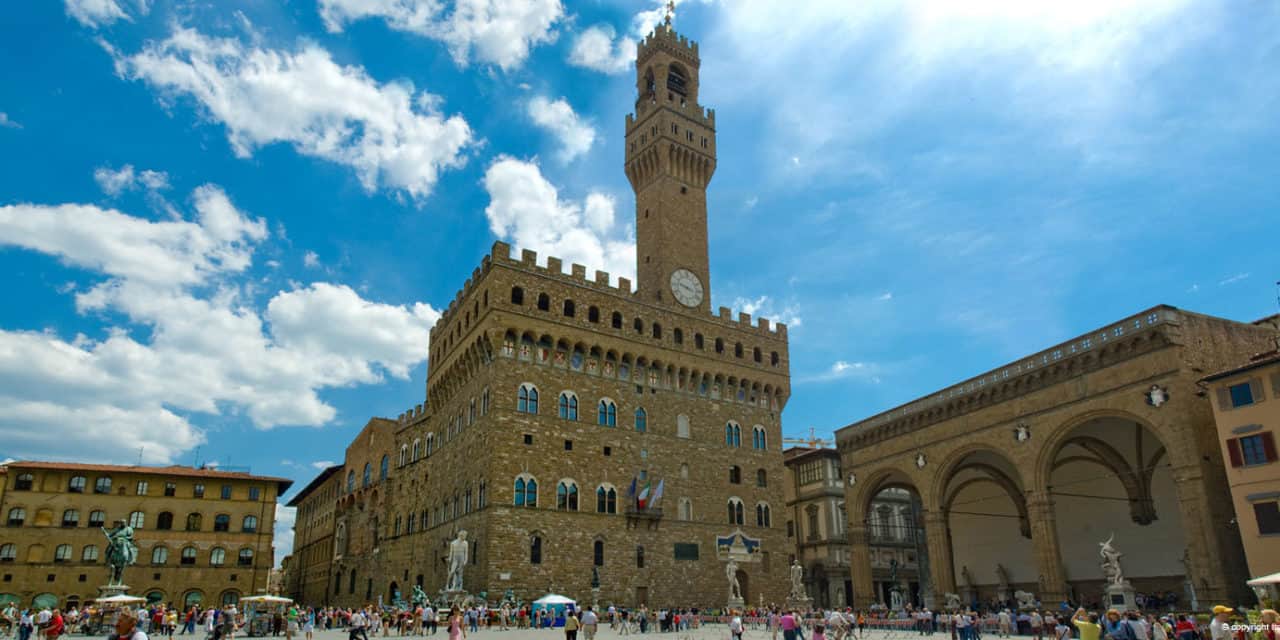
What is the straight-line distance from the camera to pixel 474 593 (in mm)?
35594

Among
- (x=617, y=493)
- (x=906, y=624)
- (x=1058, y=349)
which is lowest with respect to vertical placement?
(x=906, y=624)

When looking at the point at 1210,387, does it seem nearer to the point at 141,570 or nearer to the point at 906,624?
the point at 906,624

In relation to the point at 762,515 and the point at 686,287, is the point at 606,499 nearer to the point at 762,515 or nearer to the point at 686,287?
the point at 762,515

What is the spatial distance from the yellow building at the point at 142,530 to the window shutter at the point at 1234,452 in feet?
Result: 183

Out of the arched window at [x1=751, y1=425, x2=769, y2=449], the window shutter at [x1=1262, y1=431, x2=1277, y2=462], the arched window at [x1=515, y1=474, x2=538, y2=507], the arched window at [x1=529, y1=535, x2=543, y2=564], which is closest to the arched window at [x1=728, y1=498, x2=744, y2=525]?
the arched window at [x1=751, y1=425, x2=769, y2=449]

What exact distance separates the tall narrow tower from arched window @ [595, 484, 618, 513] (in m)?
10.7

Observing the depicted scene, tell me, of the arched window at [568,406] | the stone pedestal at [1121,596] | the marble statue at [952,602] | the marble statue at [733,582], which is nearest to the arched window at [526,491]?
the arched window at [568,406]

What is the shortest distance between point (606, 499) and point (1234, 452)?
25338 mm

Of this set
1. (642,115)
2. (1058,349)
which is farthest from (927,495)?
(642,115)

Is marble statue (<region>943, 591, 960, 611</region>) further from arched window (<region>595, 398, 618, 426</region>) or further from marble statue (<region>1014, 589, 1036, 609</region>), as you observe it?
arched window (<region>595, 398, 618, 426</region>)

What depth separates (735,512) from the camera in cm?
4422

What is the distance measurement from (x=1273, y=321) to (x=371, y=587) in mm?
48020

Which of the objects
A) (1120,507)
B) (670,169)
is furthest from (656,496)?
(1120,507)

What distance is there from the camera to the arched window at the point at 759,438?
153 feet
